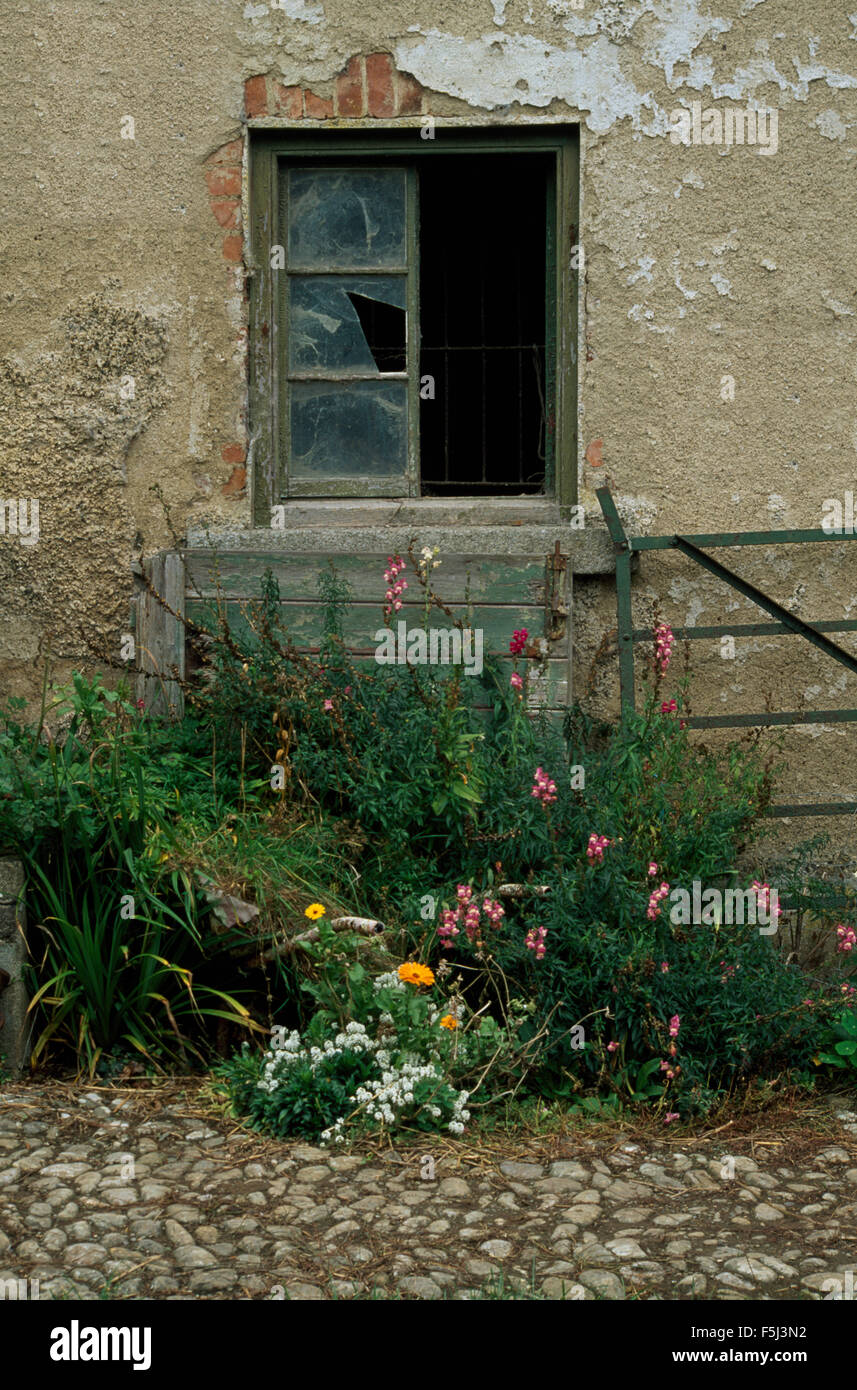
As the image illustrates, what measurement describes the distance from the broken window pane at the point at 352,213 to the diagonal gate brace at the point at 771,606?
61.0 inches

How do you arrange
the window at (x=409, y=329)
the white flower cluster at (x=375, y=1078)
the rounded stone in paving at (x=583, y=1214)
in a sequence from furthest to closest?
the window at (x=409, y=329) → the white flower cluster at (x=375, y=1078) → the rounded stone in paving at (x=583, y=1214)

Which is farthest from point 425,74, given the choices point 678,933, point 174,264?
point 678,933

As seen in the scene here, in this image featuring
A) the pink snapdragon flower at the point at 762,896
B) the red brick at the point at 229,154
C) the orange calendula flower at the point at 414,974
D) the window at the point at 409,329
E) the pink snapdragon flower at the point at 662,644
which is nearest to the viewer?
the orange calendula flower at the point at 414,974

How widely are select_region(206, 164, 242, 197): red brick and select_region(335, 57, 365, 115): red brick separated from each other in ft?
1.45

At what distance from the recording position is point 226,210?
191 inches

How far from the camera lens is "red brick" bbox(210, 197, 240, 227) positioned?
4.85 metres

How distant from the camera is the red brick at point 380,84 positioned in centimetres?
478

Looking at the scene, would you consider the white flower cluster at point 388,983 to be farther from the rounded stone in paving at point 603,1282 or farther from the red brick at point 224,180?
the red brick at point 224,180

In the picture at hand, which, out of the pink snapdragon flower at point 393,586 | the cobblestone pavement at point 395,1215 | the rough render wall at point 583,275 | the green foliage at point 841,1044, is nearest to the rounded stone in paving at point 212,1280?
the cobblestone pavement at point 395,1215

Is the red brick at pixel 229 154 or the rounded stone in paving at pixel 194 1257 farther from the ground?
the red brick at pixel 229 154

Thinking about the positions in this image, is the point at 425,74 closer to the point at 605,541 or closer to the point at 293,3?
the point at 293,3

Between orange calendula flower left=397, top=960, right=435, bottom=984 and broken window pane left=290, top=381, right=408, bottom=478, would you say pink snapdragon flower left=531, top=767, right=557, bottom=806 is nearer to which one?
orange calendula flower left=397, top=960, right=435, bottom=984

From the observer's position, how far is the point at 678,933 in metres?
3.70

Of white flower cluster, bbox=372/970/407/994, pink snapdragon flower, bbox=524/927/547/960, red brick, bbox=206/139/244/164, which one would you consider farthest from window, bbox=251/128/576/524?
white flower cluster, bbox=372/970/407/994
